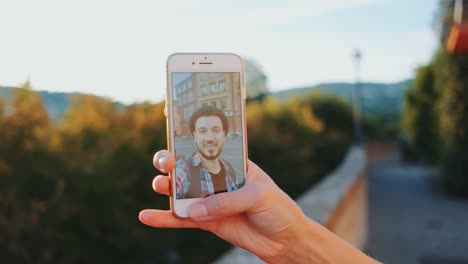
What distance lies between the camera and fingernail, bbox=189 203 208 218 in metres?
1.39

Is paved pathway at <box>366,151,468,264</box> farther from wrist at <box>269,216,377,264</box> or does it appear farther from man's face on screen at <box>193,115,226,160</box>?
man's face on screen at <box>193,115,226,160</box>

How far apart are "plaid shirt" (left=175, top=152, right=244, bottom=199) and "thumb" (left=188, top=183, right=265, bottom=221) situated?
99 mm

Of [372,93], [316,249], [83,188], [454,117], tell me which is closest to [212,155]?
[316,249]

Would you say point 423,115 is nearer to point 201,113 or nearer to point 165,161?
point 201,113

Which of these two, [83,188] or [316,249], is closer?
[316,249]

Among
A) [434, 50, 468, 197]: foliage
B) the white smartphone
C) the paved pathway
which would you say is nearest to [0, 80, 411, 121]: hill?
the paved pathway

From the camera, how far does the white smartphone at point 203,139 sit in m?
1.50

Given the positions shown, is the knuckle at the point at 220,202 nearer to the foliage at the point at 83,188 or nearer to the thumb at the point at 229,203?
the thumb at the point at 229,203

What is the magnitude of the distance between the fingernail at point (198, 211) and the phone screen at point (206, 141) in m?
0.09

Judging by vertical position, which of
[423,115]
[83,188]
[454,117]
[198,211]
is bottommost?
[83,188]

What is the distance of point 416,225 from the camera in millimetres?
10734

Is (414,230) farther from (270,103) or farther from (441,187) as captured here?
(441,187)

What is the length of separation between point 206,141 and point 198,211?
0.64 ft

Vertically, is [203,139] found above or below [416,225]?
above
